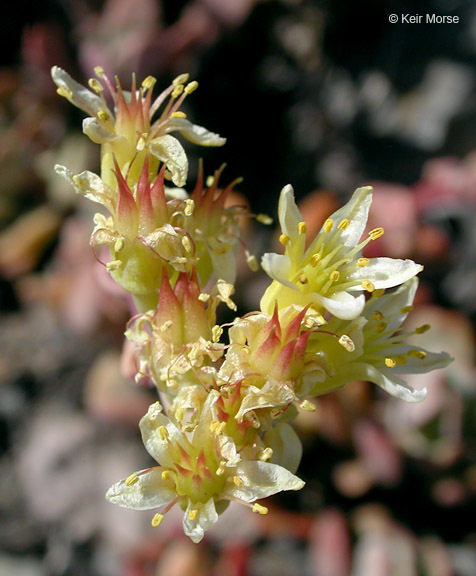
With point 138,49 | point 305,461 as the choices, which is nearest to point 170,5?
point 138,49

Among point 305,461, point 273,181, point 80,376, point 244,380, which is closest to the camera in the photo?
point 244,380

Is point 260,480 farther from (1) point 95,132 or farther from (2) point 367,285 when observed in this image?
(1) point 95,132

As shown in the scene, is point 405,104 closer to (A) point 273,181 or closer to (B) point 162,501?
(A) point 273,181

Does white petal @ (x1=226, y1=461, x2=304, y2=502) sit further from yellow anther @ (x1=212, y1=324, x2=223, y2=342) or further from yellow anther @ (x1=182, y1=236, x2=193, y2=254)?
yellow anther @ (x1=182, y1=236, x2=193, y2=254)

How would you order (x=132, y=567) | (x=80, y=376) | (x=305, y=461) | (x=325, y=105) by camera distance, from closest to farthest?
(x=132, y=567), (x=305, y=461), (x=80, y=376), (x=325, y=105)

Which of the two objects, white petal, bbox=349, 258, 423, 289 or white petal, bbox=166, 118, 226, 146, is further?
white petal, bbox=166, 118, 226, 146

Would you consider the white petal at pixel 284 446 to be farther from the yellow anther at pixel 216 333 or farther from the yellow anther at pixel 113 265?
the yellow anther at pixel 113 265

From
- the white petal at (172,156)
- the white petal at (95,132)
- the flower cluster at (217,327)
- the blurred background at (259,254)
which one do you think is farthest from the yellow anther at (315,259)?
the blurred background at (259,254)

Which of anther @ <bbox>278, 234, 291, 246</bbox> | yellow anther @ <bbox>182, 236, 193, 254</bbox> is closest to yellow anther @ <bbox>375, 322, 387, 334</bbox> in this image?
anther @ <bbox>278, 234, 291, 246</bbox>
